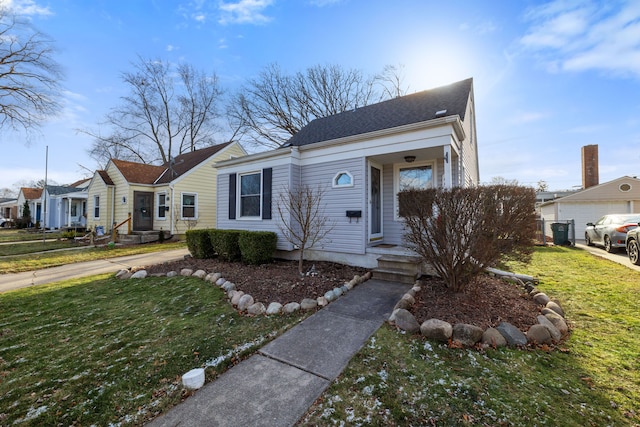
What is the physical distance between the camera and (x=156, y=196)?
47.8ft

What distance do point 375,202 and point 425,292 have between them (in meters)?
3.20

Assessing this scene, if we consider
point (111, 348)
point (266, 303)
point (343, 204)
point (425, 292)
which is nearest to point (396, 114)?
point (343, 204)

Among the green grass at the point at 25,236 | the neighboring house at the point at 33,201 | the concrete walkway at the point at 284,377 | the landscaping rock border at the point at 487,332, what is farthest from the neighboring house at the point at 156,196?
the neighboring house at the point at 33,201

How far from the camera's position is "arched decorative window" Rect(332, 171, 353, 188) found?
655 cm

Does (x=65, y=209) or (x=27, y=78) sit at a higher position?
(x=27, y=78)

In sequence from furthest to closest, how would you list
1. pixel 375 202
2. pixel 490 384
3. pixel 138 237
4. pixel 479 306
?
pixel 138 237
pixel 375 202
pixel 479 306
pixel 490 384

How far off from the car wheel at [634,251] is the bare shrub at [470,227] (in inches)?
248

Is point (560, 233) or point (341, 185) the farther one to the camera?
point (560, 233)

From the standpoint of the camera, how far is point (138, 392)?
2.34m

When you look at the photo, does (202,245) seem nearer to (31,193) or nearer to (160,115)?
(160,115)

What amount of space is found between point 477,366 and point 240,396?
90.8 inches

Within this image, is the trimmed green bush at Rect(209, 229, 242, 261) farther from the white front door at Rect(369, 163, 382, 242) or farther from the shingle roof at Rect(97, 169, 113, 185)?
the shingle roof at Rect(97, 169, 113, 185)

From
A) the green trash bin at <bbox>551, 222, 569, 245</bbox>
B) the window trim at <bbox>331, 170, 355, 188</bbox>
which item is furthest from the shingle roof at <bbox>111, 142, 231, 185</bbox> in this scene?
the green trash bin at <bbox>551, 222, 569, 245</bbox>

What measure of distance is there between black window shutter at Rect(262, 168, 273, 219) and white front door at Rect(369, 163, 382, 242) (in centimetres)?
290
